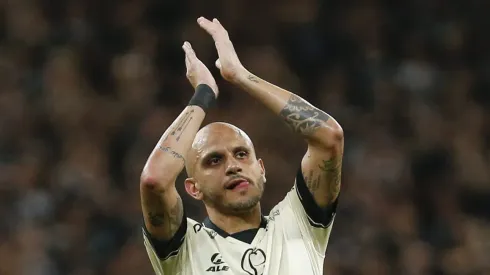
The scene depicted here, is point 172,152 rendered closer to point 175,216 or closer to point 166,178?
point 166,178

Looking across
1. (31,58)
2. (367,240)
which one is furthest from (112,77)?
(367,240)

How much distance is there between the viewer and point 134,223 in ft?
23.6

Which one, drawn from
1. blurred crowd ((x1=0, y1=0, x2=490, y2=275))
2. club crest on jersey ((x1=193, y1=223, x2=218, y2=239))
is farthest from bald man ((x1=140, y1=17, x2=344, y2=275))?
blurred crowd ((x1=0, y1=0, x2=490, y2=275))

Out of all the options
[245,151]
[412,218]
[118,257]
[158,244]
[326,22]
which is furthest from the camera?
[326,22]

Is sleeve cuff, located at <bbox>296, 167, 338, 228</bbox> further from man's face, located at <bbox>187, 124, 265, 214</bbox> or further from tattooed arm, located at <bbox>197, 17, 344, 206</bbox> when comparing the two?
man's face, located at <bbox>187, 124, 265, 214</bbox>

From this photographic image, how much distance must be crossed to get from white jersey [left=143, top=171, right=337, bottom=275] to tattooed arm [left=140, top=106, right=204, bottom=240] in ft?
0.28

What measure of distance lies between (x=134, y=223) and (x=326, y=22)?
9.44 ft

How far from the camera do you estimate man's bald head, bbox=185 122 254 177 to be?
459cm

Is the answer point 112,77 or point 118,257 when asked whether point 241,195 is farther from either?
point 112,77

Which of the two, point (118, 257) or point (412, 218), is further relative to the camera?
point (412, 218)

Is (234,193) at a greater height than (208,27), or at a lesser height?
lesser

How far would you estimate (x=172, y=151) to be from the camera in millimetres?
4246

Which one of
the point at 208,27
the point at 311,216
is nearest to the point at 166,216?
the point at 311,216

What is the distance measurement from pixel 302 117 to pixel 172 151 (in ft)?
2.10
